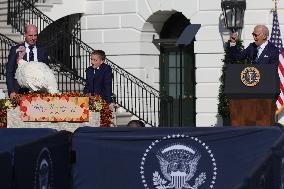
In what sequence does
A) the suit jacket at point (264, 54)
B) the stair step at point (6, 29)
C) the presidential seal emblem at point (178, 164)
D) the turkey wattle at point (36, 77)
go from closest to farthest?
the presidential seal emblem at point (178, 164) → the suit jacket at point (264, 54) → the turkey wattle at point (36, 77) → the stair step at point (6, 29)

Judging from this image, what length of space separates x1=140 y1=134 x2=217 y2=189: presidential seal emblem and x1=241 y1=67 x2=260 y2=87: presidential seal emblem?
6.06ft

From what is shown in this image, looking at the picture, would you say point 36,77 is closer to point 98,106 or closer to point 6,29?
point 98,106

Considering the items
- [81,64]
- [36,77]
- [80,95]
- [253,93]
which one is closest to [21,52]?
[36,77]

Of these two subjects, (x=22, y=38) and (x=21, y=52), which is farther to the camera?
(x=22, y=38)

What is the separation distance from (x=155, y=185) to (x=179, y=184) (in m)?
0.29

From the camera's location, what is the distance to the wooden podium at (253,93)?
13.2 m

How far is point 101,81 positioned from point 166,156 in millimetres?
3905

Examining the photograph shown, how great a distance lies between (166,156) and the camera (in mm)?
11844

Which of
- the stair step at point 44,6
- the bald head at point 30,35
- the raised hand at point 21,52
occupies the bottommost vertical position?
the raised hand at point 21,52

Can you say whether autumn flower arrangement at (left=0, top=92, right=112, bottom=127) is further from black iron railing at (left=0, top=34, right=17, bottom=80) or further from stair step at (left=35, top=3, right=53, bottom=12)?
stair step at (left=35, top=3, right=53, bottom=12)

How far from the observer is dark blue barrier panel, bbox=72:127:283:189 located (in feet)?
38.2

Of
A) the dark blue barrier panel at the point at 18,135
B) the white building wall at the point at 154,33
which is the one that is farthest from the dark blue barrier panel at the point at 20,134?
the white building wall at the point at 154,33

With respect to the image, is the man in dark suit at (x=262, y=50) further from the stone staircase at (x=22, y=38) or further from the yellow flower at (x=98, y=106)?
the stone staircase at (x=22, y=38)

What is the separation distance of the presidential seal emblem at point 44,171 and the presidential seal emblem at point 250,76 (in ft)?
10.6
